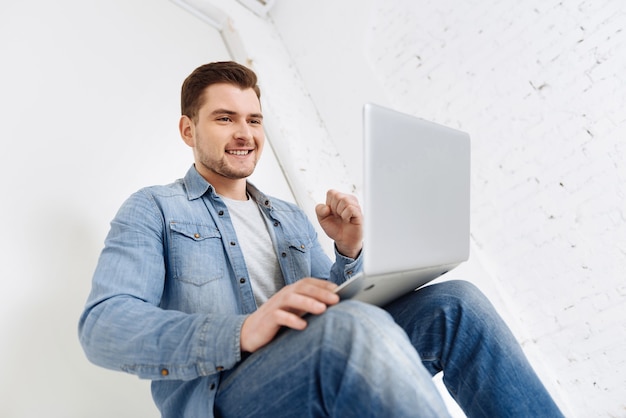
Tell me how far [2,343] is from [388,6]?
68.3 inches

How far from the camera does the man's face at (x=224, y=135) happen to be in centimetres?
105

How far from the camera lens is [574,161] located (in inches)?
54.7

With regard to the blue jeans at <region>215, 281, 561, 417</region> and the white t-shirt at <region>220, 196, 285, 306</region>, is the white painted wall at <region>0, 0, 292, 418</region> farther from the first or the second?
the blue jeans at <region>215, 281, 561, 417</region>

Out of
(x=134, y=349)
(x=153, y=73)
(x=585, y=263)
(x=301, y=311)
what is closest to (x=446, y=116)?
(x=585, y=263)

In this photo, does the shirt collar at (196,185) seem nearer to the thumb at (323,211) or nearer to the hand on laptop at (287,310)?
the thumb at (323,211)

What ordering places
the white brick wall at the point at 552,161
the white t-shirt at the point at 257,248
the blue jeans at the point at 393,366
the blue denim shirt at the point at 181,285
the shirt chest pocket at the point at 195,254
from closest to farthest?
the blue jeans at the point at 393,366
the blue denim shirt at the point at 181,285
the shirt chest pocket at the point at 195,254
the white t-shirt at the point at 257,248
the white brick wall at the point at 552,161

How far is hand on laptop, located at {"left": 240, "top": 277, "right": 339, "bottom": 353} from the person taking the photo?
515mm

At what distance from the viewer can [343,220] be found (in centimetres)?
90

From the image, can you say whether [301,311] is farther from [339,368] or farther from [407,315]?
[407,315]

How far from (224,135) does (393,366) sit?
0.76 metres

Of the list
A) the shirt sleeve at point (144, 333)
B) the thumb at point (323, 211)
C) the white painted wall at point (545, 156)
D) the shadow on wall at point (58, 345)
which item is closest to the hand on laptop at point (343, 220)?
the thumb at point (323, 211)

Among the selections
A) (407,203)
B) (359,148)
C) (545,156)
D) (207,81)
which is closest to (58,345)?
(207,81)

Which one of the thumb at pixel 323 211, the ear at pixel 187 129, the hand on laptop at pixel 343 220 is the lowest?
the hand on laptop at pixel 343 220

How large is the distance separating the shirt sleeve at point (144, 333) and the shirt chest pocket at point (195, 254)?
0.37 ft
